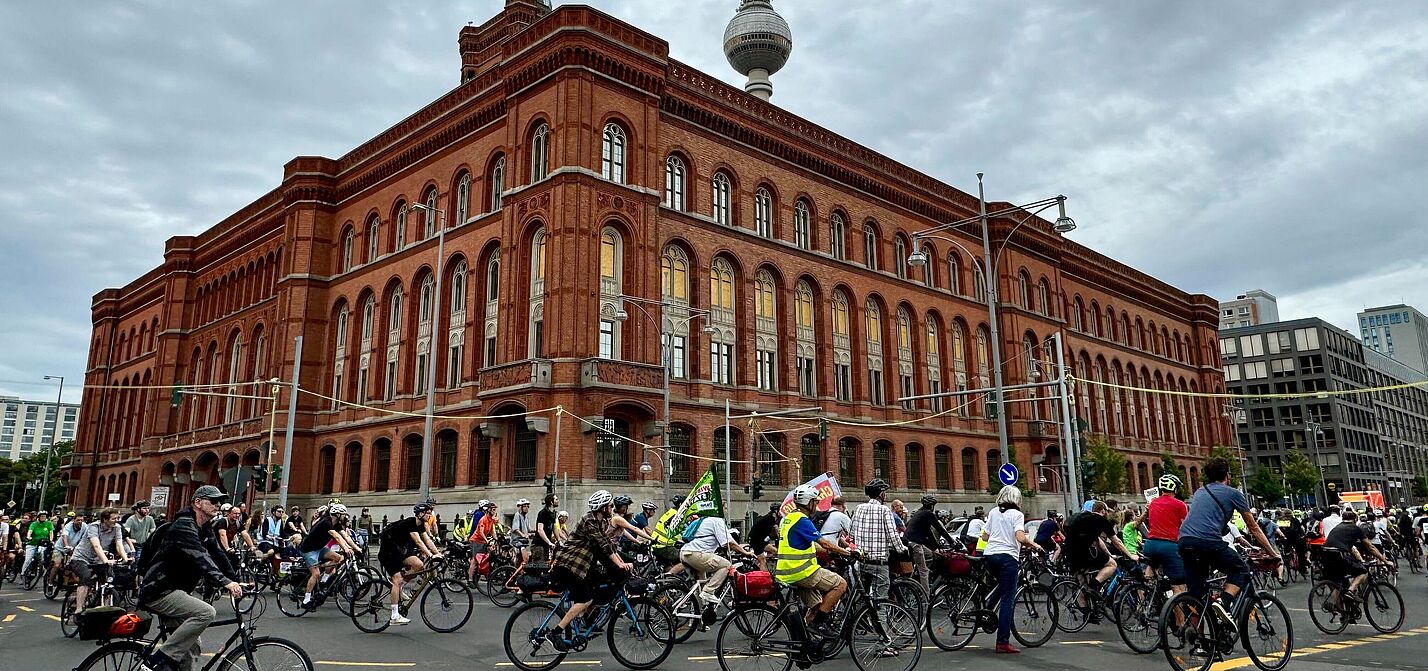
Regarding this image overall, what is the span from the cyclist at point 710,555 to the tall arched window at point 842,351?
31.2 m

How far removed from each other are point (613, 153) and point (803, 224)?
11.8 meters

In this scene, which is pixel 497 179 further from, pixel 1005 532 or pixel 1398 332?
pixel 1398 332

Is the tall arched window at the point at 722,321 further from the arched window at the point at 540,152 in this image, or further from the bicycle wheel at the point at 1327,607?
the bicycle wheel at the point at 1327,607

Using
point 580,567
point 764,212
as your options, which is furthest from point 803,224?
point 580,567

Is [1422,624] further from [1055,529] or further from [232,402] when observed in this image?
[232,402]

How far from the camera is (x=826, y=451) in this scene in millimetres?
40219

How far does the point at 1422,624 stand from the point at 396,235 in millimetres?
40503

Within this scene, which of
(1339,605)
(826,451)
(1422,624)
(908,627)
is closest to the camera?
(908,627)

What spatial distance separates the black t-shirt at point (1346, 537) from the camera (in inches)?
467

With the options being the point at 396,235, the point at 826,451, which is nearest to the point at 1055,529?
the point at 826,451

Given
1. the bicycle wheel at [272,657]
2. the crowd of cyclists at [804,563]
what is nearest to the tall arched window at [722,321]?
the crowd of cyclists at [804,563]

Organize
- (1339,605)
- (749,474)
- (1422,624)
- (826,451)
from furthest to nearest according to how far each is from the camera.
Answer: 1. (826,451)
2. (749,474)
3. (1422,624)
4. (1339,605)

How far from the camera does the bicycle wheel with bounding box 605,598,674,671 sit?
958 cm

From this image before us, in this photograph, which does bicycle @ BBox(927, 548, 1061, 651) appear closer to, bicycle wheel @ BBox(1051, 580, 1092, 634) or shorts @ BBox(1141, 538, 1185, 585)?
bicycle wheel @ BBox(1051, 580, 1092, 634)
